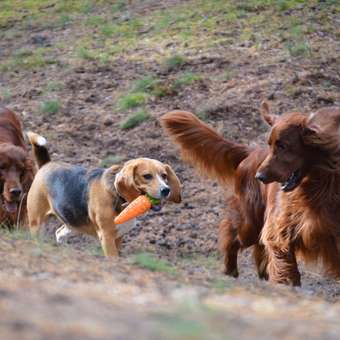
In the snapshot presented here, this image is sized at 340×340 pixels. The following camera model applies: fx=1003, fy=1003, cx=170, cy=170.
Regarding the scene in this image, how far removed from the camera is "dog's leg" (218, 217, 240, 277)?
29.0ft

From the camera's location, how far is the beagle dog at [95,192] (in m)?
8.23

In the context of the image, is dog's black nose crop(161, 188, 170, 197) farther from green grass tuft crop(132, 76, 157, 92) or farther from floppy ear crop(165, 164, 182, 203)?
green grass tuft crop(132, 76, 157, 92)

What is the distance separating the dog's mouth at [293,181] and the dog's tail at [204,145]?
3.52 feet

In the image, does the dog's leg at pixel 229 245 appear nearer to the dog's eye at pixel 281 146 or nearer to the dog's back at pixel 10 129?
the dog's eye at pixel 281 146

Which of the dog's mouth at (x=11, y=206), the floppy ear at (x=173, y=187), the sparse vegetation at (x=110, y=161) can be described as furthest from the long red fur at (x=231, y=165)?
the sparse vegetation at (x=110, y=161)

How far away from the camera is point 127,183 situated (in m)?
8.21

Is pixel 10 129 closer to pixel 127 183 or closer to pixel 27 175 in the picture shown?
pixel 27 175

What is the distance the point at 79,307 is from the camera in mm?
3893

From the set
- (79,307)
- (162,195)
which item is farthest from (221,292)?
(162,195)

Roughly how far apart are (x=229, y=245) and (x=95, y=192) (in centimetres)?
131

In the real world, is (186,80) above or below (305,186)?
below

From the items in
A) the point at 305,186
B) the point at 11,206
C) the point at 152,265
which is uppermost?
the point at 152,265

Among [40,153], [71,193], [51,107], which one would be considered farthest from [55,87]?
[71,193]

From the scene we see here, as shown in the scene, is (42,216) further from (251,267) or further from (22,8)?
(22,8)
